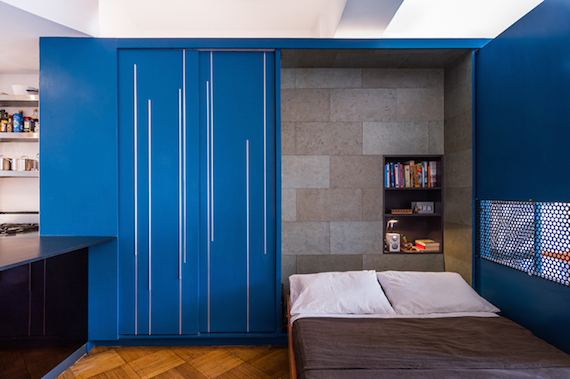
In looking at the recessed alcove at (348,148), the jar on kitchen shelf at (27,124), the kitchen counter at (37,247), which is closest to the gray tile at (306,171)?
the recessed alcove at (348,148)

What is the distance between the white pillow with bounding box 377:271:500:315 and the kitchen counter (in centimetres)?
242

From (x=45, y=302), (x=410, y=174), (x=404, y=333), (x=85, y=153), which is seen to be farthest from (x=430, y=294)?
(x=85, y=153)

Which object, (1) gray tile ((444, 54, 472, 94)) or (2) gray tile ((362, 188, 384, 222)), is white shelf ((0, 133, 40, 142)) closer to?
(2) gray tile ((362, 188, 384, 222))

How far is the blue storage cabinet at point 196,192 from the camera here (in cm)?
258

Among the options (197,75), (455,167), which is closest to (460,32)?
(455,167)

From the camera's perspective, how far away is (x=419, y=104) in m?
3.00

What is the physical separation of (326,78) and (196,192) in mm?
1748

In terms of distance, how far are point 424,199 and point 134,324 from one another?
3.14 meters

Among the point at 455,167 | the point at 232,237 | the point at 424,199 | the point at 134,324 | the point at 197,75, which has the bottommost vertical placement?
the point at 134,324

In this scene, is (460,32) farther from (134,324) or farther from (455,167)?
(134,324)

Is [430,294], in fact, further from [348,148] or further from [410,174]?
[348,148]

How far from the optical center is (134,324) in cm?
258

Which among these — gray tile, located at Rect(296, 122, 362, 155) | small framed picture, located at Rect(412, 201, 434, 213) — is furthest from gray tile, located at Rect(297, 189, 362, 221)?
small framed picture, located at Rect(412, 201, 434, 213)

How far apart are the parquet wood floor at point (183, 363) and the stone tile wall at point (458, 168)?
6.14 feet
